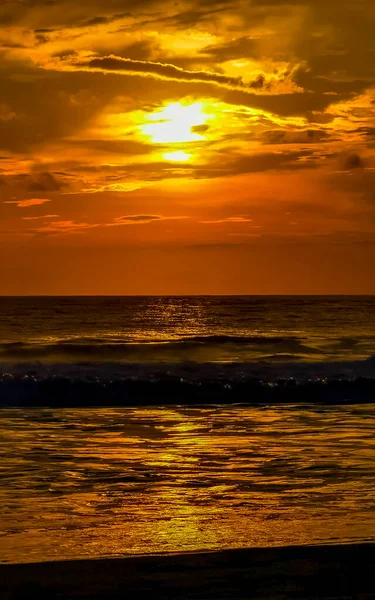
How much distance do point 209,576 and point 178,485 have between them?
4585mm

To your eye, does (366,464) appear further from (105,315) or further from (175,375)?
(105,315)

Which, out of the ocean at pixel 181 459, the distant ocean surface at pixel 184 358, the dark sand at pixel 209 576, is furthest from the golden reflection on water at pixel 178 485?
the distant ocean surface at pixel 184 358

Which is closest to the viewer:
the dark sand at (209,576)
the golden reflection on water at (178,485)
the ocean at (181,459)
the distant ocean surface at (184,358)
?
the dark sand at (209,576)

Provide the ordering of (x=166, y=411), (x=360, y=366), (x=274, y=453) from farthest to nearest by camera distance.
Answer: (x=360, y=366)
(x=166, y=411)
(x=274, y=453)

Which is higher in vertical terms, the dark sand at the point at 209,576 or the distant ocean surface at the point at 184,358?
the dark sand at the point at 209,576

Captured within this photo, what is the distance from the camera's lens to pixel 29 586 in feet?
21.7

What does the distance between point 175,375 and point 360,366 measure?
9843mm

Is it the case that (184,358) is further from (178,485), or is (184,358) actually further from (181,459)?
(178,485)

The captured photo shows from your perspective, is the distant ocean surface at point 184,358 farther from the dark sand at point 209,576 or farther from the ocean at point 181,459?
the dark sand at point 209,576

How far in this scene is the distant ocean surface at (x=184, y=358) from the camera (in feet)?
95.9

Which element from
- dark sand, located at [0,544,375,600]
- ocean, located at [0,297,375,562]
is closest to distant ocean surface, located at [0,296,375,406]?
ocean, located at [0,297,375,562]

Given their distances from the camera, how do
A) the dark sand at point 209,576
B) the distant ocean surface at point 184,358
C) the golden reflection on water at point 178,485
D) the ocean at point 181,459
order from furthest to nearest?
the distant ocean surface at point 184,358
the ocean at point 181,459
the golden reflection on water at point 178,485
the dark sand at point 209,576

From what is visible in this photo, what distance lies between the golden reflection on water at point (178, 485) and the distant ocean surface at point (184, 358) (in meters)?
9.80

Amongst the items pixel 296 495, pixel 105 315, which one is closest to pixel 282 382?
pixel 296 495
